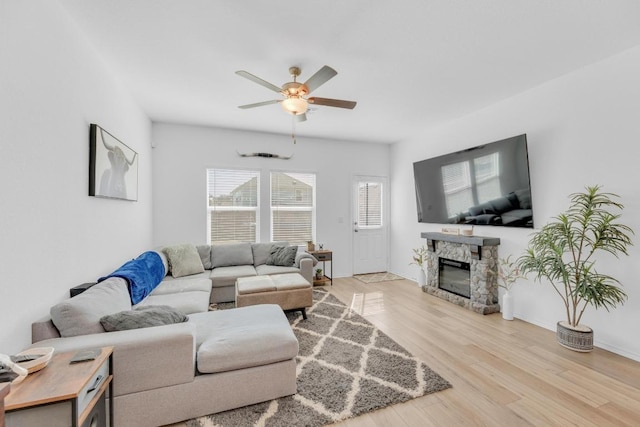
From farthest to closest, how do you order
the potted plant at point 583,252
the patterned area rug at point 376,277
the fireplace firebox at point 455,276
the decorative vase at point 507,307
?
the patterned area rug at point 376,277, the fireplace firebox at point 455,276, the decorative vase at point 507,307, the potted plant at point 583,252

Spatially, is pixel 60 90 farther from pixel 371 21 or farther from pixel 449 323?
pixel 449 323

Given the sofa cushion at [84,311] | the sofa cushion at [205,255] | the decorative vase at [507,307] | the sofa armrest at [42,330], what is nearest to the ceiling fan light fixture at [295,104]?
the sofa cushion at [84,311]

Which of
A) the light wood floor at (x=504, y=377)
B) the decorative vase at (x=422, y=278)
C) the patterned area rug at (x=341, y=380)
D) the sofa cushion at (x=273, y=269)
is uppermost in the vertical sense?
the sofa cushion at (x=273, y=269)

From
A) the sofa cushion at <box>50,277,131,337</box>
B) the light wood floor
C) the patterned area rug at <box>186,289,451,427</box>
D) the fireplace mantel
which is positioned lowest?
the light wood floor

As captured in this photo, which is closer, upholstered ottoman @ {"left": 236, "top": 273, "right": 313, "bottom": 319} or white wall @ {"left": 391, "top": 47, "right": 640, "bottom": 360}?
white wall @ {"left": 391, "top": 47, "right": 640, "bottom": 360}

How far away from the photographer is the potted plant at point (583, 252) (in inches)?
96.6

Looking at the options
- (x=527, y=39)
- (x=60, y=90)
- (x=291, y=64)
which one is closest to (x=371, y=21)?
(x=291, y=64)

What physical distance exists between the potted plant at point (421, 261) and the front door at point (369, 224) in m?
0.82

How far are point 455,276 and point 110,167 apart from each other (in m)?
4.55

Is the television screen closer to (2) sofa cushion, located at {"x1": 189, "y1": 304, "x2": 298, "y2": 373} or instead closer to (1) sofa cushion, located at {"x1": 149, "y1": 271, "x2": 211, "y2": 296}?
(2) sofa cushion, located at {"x1": 189, "y1": 304, "x2": 298, "y2": 373}

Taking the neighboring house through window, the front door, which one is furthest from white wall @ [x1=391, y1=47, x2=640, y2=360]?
the neighboring house through window

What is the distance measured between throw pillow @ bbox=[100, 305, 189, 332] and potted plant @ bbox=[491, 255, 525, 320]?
3617 millimetres

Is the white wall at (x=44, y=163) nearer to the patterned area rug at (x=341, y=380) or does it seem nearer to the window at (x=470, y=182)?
the patterned area rug at (x=341, y=380)

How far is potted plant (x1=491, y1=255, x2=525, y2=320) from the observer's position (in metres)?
3.34
